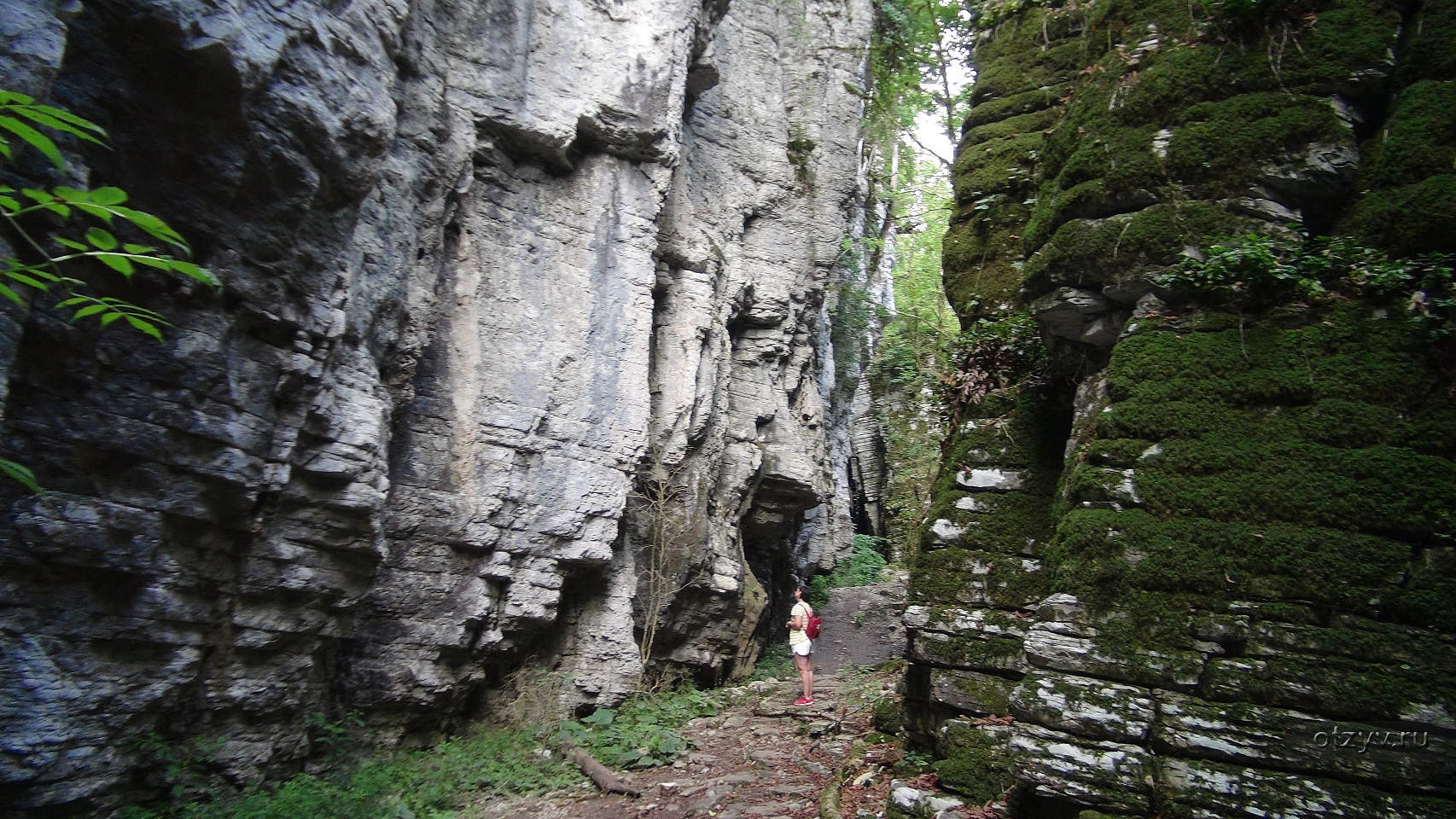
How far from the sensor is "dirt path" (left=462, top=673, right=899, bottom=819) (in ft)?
22.7

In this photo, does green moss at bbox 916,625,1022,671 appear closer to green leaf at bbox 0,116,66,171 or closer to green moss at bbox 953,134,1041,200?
green moss at bbox 953,134,1041,200

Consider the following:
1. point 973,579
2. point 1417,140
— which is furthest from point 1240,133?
point 973,579

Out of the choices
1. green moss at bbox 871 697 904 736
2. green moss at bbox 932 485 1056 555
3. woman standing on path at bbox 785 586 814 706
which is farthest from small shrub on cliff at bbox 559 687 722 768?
green moss at bbox 932 485 1056 555

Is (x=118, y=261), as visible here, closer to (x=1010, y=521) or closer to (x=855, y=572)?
(x=1010, y=521)

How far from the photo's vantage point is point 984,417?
703cm

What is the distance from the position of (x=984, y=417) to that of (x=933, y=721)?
2683 mm

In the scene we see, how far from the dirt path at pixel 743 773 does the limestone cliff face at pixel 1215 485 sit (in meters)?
1.69

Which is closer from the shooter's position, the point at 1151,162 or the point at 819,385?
the point at 1151,162

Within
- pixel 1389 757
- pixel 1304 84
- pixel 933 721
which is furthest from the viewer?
pixel 933 721

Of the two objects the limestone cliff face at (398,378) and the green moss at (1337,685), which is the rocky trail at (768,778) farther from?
the green moss at (1337,685)

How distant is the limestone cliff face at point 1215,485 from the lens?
12.2 feet

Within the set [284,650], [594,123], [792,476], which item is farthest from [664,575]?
[594,123]

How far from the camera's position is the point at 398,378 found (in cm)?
848

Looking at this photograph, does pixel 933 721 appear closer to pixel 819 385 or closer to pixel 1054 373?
pixel 1054 373
